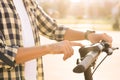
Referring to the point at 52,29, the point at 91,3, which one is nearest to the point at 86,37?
the point at 52,29

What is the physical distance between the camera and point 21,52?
5.42ft

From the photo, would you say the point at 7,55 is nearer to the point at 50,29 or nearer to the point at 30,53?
the point at 30,53

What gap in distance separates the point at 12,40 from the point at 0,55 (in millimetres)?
182

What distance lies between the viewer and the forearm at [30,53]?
161 cm

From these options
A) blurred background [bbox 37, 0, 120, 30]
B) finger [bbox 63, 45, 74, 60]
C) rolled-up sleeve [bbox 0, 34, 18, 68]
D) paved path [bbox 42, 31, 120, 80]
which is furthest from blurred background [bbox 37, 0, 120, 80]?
finger [bbox 63, 45, 74, 60]

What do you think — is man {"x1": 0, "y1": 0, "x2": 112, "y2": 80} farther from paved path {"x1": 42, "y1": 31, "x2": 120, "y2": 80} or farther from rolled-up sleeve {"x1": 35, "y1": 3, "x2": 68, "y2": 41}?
paved path {"x1": 42, "y1": 31, "x2": 120, "y2": 80}

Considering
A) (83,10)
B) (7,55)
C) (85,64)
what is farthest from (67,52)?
(83,10)

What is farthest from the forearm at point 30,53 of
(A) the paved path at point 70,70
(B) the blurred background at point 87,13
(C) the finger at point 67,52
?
(B) the blurred background at point 87,13

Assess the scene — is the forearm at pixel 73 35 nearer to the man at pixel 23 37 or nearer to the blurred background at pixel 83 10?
the man at pixel 23 37

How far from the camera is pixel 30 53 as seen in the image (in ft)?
5.34

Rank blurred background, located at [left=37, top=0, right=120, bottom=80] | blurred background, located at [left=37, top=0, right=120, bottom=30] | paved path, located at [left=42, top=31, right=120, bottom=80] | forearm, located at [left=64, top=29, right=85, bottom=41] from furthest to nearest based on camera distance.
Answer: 1. blurred background, located at [left=37, top=0, right=120, bottom=30]
2. blurred background, located at [left=37, top=0, right=120, bottom=80]
3. paved path, located at [left=42, top=31, right=120, bottom=80]
4. forearm, located at [left=64, top=29, right=85, bottom=41]

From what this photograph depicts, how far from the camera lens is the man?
161 cm

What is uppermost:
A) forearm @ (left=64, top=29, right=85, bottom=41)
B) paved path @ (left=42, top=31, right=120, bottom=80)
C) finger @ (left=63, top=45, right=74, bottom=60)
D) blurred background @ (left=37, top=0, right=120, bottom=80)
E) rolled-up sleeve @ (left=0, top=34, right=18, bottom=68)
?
finger @ (left=63, top=45, right=74, bottom=60)

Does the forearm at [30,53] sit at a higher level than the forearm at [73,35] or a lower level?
higher
